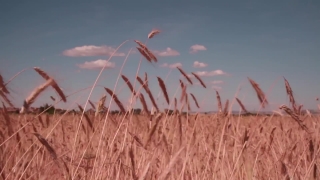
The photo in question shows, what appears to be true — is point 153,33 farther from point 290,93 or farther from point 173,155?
point 290,93

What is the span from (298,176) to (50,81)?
1.59 meters

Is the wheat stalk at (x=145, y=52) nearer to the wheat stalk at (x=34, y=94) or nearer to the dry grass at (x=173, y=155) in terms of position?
the dry grass at (x=173, y=155)

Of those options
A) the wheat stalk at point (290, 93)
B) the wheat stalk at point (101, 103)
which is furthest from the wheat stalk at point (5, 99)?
the wheat stalk at point (290, 93)

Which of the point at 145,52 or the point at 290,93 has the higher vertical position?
the point at 145,52

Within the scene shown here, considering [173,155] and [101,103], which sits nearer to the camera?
[173,155]

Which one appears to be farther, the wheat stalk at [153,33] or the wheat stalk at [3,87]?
the wheat stalk at [153,33]

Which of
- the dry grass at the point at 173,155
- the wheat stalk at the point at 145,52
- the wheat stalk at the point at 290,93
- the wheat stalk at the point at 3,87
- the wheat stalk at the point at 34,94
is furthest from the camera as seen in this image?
the wheat stalk at the point at 290,93

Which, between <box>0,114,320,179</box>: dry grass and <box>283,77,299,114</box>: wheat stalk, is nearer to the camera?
<box>0,114,320,179</box>: dry grass

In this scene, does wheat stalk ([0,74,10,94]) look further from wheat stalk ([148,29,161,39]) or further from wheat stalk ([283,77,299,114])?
wheat stalk ([283,77,299,114])

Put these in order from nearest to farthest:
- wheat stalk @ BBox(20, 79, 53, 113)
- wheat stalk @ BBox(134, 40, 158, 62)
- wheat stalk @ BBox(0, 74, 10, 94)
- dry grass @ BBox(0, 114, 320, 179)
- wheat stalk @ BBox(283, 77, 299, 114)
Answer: wheat stalk @ BBox(20, 79, 53, 113), wheat stalk @ BBox(0, 74, 10, 94), dry grass @ BBox(0, 114, 320, 179), wheat stalk @ BBox(134, 40, 158, 62), wheat stalk @ BBox(283, 77, 299, 114)

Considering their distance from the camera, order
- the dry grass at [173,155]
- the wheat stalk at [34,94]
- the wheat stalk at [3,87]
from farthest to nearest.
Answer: the dry grass at [173,155] → the wheat stalk at [3,87] → the wheat stalk at [34,94]

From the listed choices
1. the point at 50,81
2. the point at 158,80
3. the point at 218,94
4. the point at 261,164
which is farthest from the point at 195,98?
the point at 50,81

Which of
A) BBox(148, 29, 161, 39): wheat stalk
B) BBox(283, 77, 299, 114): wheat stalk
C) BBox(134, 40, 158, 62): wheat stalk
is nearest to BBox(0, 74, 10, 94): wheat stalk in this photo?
BBox(134, 40, 158, 62): wheat stalk

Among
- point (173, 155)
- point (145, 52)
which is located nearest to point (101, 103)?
point (145, 52)
